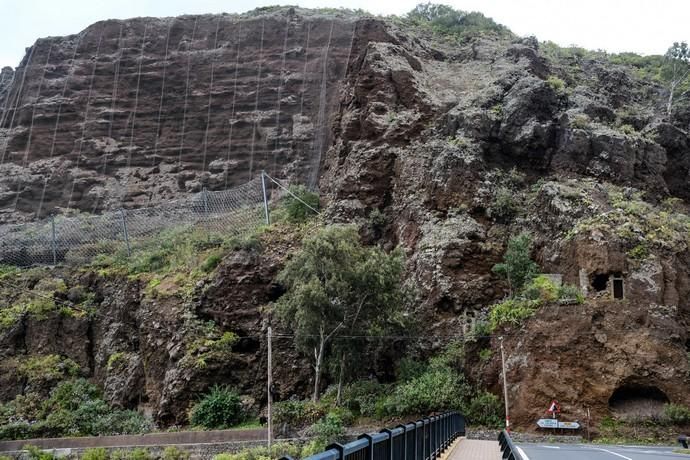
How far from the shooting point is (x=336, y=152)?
44.8 m

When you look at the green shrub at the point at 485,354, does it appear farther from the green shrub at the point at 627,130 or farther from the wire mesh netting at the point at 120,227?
the wire mesh netting at the point at 120,227

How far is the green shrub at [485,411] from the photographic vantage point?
27984 mm

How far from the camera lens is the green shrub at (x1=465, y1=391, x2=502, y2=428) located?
91.8 ft

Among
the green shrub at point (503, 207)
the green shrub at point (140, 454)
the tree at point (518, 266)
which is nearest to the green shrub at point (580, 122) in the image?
the green shrub at point (503, 207)

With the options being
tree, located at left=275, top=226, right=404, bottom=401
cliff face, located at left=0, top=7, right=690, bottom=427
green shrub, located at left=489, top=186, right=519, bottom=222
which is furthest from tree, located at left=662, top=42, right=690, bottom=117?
tree, located at left=275, top=226, right=404, bottom=401

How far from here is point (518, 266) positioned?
1256 inches

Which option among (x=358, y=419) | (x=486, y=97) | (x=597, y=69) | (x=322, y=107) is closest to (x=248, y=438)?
(x=358, y=419)

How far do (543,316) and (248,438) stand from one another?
14.0 m

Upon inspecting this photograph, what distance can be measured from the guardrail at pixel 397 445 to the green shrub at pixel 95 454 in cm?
1707

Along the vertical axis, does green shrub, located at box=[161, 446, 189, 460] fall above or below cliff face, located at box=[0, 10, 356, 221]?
below

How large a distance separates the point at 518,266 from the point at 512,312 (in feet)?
11.4

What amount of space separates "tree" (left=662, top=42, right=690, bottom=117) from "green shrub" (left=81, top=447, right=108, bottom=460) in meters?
44.4

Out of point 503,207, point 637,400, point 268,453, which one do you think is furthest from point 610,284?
point 268,453

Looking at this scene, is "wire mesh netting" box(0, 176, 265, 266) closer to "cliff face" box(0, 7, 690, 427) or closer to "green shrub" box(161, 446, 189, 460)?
"cliff face" box(0, 7, 690, 427)
